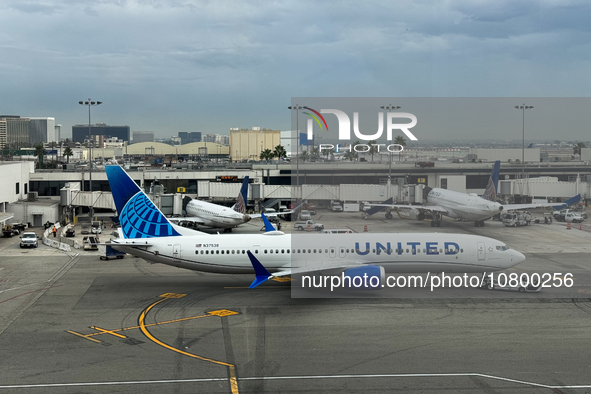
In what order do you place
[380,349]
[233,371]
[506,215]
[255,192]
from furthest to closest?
[255,192]
[506,215]
[380,349]
[233,371]

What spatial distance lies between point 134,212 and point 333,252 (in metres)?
15.7

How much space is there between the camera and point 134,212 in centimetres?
4416

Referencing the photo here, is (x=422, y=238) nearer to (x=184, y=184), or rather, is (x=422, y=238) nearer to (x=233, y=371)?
(x=233, y=371)

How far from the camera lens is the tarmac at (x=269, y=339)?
82.4 ft

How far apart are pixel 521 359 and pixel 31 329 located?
87.8ft

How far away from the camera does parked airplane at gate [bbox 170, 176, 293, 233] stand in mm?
74938

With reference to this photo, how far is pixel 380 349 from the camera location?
29.2 meters

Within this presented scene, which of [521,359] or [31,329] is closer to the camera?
[521,359]

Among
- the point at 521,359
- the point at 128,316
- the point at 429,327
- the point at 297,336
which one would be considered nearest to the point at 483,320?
the point at 429,327

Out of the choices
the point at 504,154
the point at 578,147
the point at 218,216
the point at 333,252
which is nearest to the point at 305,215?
the point at 218,216

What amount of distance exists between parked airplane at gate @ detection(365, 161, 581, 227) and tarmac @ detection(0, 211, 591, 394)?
6.75m

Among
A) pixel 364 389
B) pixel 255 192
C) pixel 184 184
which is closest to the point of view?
pixel 364 389

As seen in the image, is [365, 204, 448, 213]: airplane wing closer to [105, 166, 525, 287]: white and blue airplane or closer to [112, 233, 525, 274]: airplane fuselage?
[105, 166, 525, 287]: white and blue airplane

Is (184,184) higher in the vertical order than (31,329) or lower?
higher
